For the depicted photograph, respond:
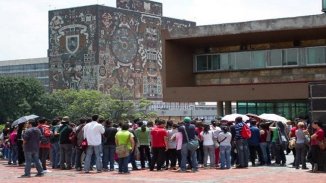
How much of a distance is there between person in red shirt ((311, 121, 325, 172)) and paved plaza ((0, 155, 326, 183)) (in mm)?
375

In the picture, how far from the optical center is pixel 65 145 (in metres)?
21.9

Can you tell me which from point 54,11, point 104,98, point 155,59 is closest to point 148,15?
point 155,59

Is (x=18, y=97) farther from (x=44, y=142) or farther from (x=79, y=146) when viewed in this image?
(x=44, y=142)

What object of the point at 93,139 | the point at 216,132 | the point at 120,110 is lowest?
the point at 93,139

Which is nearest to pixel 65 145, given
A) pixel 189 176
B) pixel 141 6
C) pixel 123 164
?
pixel 123 164

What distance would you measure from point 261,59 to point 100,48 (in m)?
72.0

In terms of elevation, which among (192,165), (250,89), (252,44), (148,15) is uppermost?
(148,15)

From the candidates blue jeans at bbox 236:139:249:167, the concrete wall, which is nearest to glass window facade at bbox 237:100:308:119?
the concrete wall

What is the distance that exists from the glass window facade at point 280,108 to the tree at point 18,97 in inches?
2185

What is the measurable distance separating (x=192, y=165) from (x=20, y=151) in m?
7.47

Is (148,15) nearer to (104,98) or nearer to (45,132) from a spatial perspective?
(104,98)

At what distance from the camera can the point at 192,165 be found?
67.6 feet

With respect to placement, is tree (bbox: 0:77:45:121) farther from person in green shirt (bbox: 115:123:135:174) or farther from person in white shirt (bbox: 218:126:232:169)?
person in green shirt (bbox: 115:123:135:174)

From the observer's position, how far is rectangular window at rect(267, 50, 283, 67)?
42812mm
